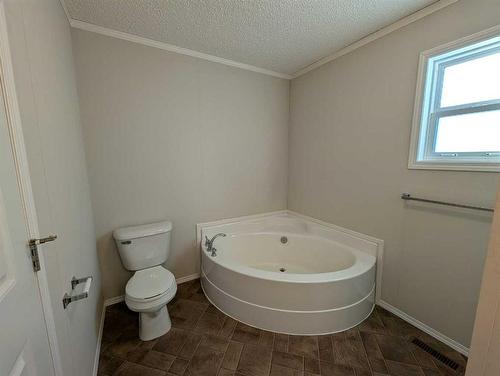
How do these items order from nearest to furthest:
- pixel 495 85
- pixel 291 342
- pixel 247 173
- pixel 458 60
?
pixel 495 85, pixel 458 60, pixel 291 342, pixel 247 173

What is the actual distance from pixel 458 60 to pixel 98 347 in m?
3.17

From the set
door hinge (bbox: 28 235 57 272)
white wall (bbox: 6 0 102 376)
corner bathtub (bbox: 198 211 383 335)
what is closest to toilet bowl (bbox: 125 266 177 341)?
white wall (bbox: 6 0 102 376)

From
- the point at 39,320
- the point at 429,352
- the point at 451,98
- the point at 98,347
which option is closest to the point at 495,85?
the point at 451,98

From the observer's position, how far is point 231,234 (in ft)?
7.95

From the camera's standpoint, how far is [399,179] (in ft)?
5.67

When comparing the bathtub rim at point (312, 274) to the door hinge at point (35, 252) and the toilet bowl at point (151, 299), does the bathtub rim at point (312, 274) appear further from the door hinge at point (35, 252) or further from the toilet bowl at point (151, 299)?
the door hinge at point (35, 252)

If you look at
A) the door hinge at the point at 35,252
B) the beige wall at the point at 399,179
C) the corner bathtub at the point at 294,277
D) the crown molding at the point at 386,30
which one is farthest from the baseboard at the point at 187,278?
the crown molding at the point at 386,30

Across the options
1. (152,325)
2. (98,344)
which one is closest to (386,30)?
(152,325)

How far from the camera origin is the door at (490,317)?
1.90ft

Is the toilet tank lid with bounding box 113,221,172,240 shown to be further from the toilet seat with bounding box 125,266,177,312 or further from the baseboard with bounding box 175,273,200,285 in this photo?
the baseboard with bounding box 175,273,200,285

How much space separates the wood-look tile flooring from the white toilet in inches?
5.2

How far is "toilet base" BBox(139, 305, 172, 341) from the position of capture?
1600 mm

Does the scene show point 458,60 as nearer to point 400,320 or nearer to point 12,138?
point 400,320

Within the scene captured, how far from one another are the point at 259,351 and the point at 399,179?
5.55ft
